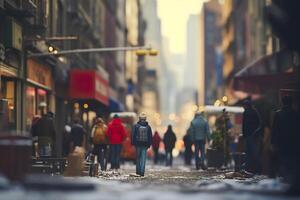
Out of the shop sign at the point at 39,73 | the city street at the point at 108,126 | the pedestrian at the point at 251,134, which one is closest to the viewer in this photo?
the city street at the point at 108,126

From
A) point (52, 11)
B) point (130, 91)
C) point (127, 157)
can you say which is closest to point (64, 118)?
point (127, 157)

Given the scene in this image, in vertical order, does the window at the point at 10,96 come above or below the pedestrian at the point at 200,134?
above

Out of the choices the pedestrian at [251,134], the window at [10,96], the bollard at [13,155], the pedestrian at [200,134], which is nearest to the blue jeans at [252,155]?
the pedestrian at [251,134]

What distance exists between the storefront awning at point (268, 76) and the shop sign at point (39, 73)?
7.95 meters

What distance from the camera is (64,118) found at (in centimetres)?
3947

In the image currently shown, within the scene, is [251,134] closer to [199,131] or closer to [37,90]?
[199,131]

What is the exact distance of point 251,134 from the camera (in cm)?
2055

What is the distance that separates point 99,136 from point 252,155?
22.2ft

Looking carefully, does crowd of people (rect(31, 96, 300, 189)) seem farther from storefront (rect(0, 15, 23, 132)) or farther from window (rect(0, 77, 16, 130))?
window (rect(0, 77, 16, 130))

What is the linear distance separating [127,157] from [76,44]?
8403mm

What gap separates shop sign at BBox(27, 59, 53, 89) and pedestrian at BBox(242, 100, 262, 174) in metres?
11.4

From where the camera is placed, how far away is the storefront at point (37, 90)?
29906mm

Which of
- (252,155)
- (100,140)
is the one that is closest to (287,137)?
(252,155)

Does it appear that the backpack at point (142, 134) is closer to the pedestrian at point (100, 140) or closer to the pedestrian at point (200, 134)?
the pedestrian at point (100, 140)
